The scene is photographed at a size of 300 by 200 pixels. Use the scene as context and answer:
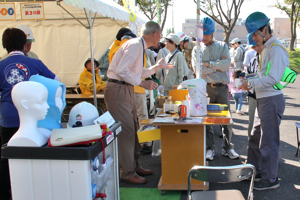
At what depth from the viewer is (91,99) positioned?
209 inches

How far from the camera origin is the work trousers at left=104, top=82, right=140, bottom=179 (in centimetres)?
311

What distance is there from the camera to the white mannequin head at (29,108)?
1.67 metres

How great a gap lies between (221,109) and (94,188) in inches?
80.3

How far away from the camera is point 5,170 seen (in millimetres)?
2645

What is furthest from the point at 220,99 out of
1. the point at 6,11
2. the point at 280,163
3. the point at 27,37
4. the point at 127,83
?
the point at 6,11

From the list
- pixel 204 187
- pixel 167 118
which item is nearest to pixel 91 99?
pixel 167 118

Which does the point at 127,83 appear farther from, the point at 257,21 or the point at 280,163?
the point at 280,163

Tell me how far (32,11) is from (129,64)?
3517mm

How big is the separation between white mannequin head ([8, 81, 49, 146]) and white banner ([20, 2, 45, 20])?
4178mm

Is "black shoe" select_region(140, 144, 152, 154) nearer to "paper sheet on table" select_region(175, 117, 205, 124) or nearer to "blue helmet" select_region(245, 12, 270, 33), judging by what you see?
"paper sheet on table" select_region(175, 117, 205, 124)

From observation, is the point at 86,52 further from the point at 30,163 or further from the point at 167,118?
the point at 30,163

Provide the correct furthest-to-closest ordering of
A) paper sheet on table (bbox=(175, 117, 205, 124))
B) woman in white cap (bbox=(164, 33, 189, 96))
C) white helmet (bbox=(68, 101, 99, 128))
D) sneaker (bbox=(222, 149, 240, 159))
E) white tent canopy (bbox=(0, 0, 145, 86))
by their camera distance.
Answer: white tent canopy (bbox=(0, 0, 145, 86)) < woman in white cap (bbox=(164, 33, 189, 96)) < sneaker (bbox=(222, 149, 240, 159)) < paper sheet on table (bbox=(175, 117, 205, 124)) < white helmet (bbox=(68, 101, 99, 128))

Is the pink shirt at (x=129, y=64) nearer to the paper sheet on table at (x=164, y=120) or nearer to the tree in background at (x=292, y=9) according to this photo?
the paper sheet on table at (x=164, y=120)

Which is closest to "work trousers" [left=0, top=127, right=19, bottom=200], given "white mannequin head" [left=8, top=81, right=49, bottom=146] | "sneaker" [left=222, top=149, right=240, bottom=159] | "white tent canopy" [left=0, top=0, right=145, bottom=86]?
"white mannequin head" [left=8, top=81, right=49, bottom=146]
